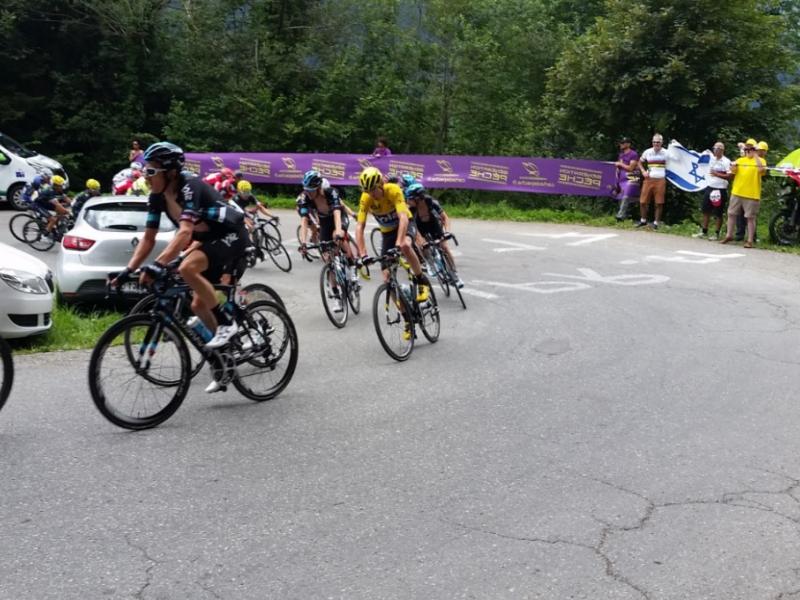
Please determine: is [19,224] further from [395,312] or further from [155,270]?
[155,270]

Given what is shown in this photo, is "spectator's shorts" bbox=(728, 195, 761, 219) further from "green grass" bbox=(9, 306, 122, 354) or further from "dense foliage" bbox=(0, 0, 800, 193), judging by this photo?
"green grass" bbox=(9, 306, 122, 354)

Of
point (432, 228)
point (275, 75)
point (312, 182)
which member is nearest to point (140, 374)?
point (312, 182)

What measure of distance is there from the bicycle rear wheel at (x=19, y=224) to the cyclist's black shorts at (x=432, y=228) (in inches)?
413

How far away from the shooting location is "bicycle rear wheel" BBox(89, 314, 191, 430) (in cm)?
596

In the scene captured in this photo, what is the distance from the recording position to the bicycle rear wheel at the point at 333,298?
10391mm

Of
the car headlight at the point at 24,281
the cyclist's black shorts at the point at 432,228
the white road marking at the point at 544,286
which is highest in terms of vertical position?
the cyclist's black shorts at the point at 432,228

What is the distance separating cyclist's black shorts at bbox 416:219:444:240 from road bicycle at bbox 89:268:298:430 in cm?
529

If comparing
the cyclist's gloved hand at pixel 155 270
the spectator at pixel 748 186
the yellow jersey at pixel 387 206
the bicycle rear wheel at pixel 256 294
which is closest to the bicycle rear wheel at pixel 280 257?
the yellow jersey at pixel 387 206

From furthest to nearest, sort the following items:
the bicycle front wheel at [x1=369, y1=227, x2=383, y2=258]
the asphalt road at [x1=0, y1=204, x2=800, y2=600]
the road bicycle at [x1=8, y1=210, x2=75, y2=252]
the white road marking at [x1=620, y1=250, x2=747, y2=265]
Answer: the road bicycle at [x1=8, y1=210, x2=75, y2=252] → the bicycle front wheel at [x1=369, y1=227, x2=383, y2=258] → the white road marking at [x1=620, y1=250, x2=747, y2=265] → the asphalt road at [x1=0, y1=204, x2=800, y2=600]

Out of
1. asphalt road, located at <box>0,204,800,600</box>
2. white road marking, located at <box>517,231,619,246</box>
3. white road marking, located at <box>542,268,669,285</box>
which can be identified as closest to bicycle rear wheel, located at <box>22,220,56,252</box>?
asphalt road, located at <box>0,204,800,600</box>

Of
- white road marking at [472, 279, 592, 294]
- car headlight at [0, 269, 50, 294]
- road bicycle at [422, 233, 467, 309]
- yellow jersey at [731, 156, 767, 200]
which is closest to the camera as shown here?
car headlight at [0, 269, 50, 294]

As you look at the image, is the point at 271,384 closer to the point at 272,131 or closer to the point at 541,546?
the point at 541,546

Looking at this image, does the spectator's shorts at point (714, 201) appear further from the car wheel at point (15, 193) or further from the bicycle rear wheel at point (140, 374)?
the car wheel at point (15, 193)

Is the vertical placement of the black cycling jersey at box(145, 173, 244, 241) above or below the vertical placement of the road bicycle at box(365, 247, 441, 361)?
above
